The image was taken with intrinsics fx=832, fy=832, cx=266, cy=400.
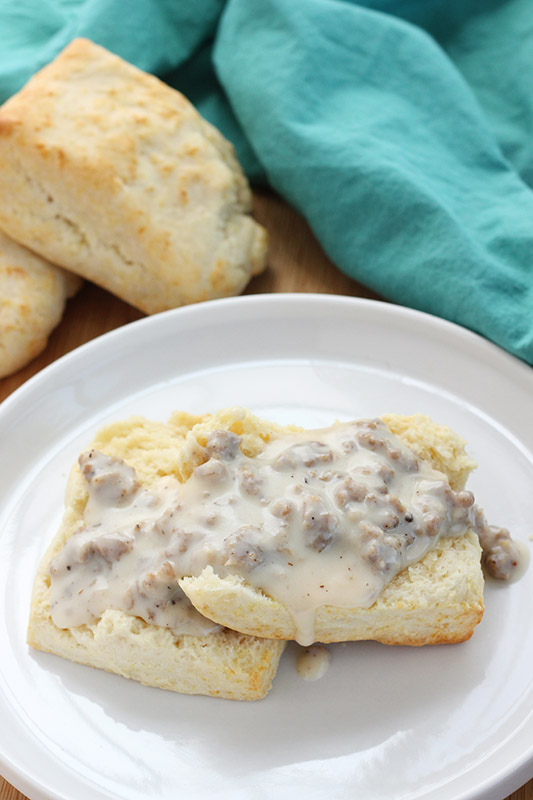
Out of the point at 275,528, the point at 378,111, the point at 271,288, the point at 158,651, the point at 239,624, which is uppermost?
the point at 378,111

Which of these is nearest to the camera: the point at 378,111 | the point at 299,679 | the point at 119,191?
the point at 299,679

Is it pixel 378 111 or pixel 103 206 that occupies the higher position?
pixel 378 111

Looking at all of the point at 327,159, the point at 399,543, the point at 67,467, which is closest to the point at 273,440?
the point at 399,543

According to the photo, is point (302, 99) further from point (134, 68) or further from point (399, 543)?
point (399, 543)

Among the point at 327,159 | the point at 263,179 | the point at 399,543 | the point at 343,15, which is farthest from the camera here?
the point at 263,179

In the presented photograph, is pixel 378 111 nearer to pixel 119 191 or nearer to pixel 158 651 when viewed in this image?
pixel 119 191

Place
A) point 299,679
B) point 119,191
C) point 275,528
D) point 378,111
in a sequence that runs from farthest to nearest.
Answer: point 378,111 < point 119,191 < point 299,679 < point 275,528

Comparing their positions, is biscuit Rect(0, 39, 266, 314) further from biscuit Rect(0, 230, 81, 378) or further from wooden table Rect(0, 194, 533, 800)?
wooden table Rect(0, 194, 533, 800)

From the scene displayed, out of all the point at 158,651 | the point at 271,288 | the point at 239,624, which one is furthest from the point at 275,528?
the point at 271,288
